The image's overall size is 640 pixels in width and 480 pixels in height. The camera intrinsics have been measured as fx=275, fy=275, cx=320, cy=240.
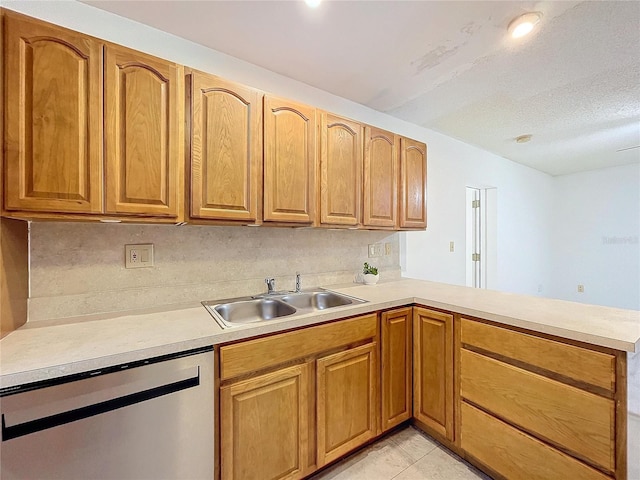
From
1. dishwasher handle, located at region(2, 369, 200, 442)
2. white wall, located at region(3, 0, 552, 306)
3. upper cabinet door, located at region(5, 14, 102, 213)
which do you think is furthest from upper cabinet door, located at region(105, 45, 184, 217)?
dishwasher handle, located at region(2, 369, 200, 442)

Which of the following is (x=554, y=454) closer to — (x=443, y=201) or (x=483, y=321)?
(x=483, y=321)

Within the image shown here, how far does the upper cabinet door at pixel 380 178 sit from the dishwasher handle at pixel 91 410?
4.79ft

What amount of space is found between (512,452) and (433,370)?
48cm

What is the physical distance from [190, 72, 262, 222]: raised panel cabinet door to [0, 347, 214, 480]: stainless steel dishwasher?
2.33ft

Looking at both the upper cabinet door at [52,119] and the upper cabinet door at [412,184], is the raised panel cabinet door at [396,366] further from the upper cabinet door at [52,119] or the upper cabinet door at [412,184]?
the upper cabinet door at [52,119]

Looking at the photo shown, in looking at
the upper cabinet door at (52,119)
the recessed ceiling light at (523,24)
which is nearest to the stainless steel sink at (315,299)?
the upper cabinet door at (52,119)

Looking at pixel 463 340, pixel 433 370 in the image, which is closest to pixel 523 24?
pixel 463 340

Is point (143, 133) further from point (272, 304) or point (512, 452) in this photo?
point (512, 452)

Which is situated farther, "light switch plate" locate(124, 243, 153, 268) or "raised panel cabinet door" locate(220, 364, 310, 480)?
"light switch plate" locate(124, 243, 153, 268)

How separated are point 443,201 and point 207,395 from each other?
2.79 meters

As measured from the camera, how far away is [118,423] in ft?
3.08

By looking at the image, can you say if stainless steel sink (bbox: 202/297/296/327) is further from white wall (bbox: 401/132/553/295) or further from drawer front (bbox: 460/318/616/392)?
white wall (bbox: 401/132/553/295)

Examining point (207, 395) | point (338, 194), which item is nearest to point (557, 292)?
point (338, 194)

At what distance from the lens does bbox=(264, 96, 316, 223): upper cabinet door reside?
1.56m
